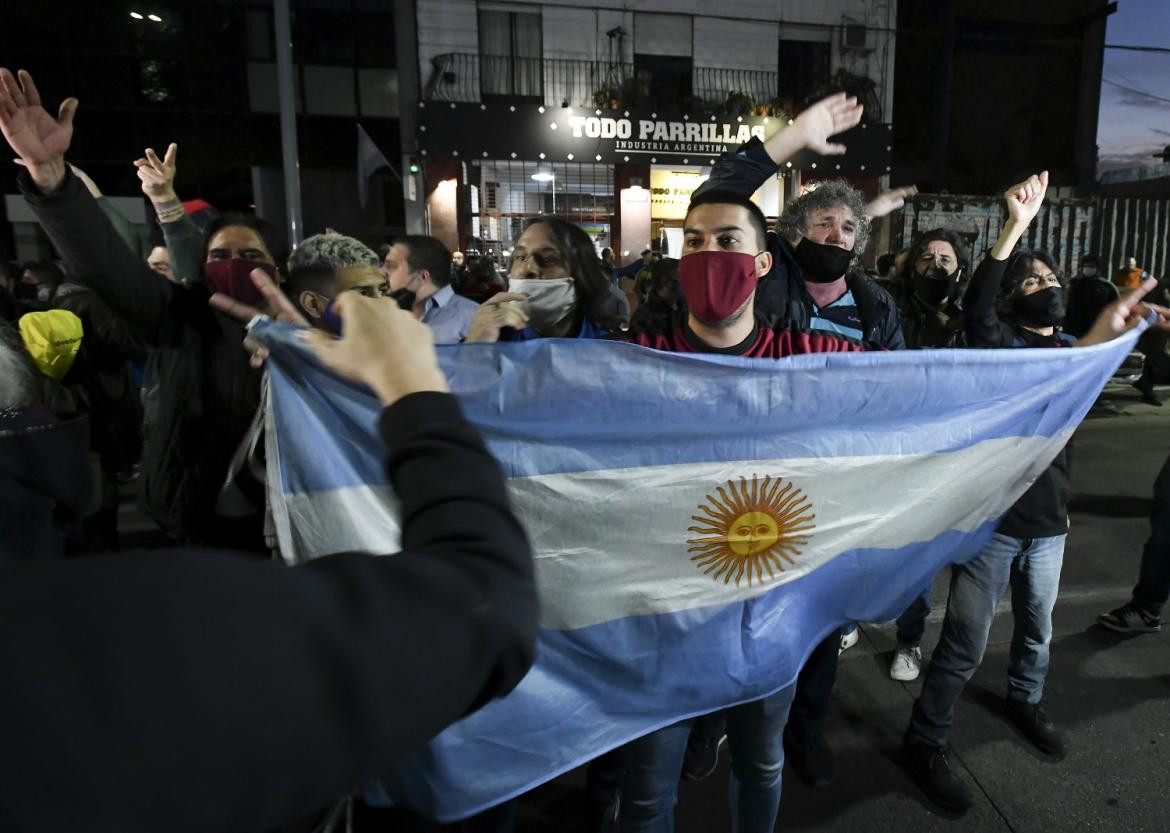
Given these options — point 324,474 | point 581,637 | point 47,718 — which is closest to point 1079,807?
point 581,637

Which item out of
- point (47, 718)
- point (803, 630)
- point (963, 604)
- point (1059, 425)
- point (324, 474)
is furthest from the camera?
point (963, 604)

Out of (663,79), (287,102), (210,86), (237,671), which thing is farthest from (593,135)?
(237,671)

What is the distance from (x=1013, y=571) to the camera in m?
2.83

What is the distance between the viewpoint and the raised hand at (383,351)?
90 centimetres

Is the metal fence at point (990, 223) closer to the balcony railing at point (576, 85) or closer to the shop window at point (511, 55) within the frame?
the balcony railing at point (576, 85)

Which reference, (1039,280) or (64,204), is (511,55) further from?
(64,204)

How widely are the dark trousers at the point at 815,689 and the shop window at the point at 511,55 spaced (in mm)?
14948

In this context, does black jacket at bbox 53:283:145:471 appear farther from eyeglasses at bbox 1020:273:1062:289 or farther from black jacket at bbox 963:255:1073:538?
eyeglasses at bbox 1020:273:1062:289

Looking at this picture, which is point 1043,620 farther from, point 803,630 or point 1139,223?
point 1139,223

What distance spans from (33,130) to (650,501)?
1.93m

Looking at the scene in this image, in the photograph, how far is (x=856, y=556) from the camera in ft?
6.71

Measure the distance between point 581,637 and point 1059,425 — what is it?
1.61 m

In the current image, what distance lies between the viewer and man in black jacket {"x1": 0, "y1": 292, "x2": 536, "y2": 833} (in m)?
0.53

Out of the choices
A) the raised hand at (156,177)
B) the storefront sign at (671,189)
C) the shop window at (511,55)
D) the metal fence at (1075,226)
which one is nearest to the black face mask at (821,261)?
the raised hand at (156,177)
